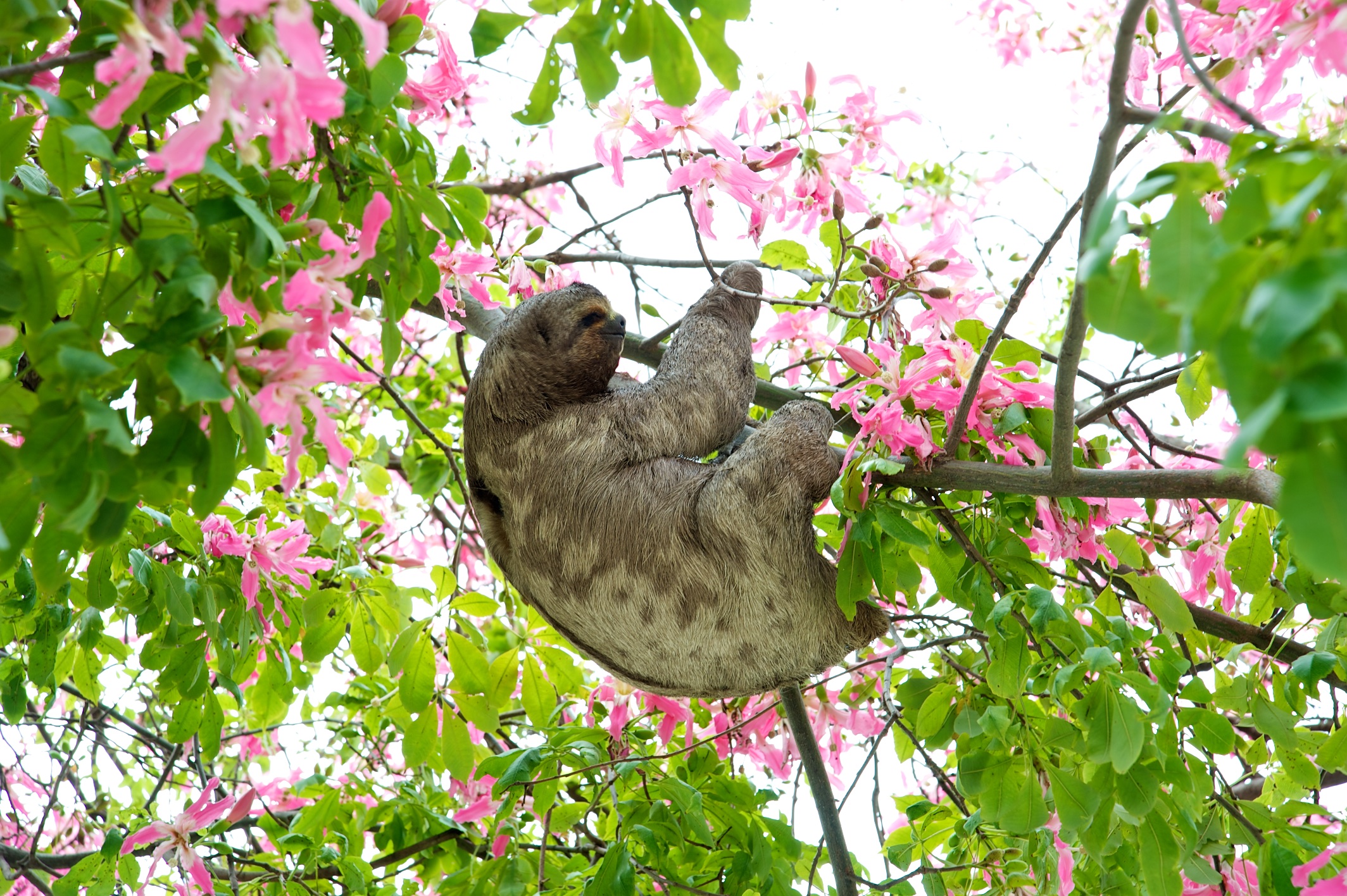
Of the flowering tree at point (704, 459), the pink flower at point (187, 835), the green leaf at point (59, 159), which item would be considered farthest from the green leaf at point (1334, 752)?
the green leaf at point (59, 159)

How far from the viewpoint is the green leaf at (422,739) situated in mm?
3264

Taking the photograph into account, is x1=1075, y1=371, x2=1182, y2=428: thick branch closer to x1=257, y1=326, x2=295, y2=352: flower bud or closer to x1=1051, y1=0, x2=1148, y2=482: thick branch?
x1=1051, y1=0, x2=1148, y2=482: thick branch

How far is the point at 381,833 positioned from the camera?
3.90m

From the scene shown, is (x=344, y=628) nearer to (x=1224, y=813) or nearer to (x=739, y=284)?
(x=739, y=284)

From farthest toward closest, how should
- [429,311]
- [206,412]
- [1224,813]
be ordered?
1. [429,311]
2. [1224,813]
3. [206,412]

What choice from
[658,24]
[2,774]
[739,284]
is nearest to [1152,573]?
[739,284]

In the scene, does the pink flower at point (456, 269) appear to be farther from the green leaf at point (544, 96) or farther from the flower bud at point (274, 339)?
the flower bud at point (274, 339)

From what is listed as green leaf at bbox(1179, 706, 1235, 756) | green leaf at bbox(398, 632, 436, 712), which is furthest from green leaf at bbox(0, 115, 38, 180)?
green leaf at bbox(1179, 706, 1235, 756)

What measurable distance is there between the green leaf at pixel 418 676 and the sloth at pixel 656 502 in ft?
1.40

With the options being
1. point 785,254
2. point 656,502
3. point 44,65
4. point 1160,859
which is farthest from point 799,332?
point 44,65

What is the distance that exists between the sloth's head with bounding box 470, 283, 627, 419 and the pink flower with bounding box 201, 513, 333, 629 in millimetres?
814

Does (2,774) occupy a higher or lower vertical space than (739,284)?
lower

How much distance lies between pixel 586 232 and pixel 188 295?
295 cm

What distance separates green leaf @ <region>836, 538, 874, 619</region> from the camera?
250 centimetres
